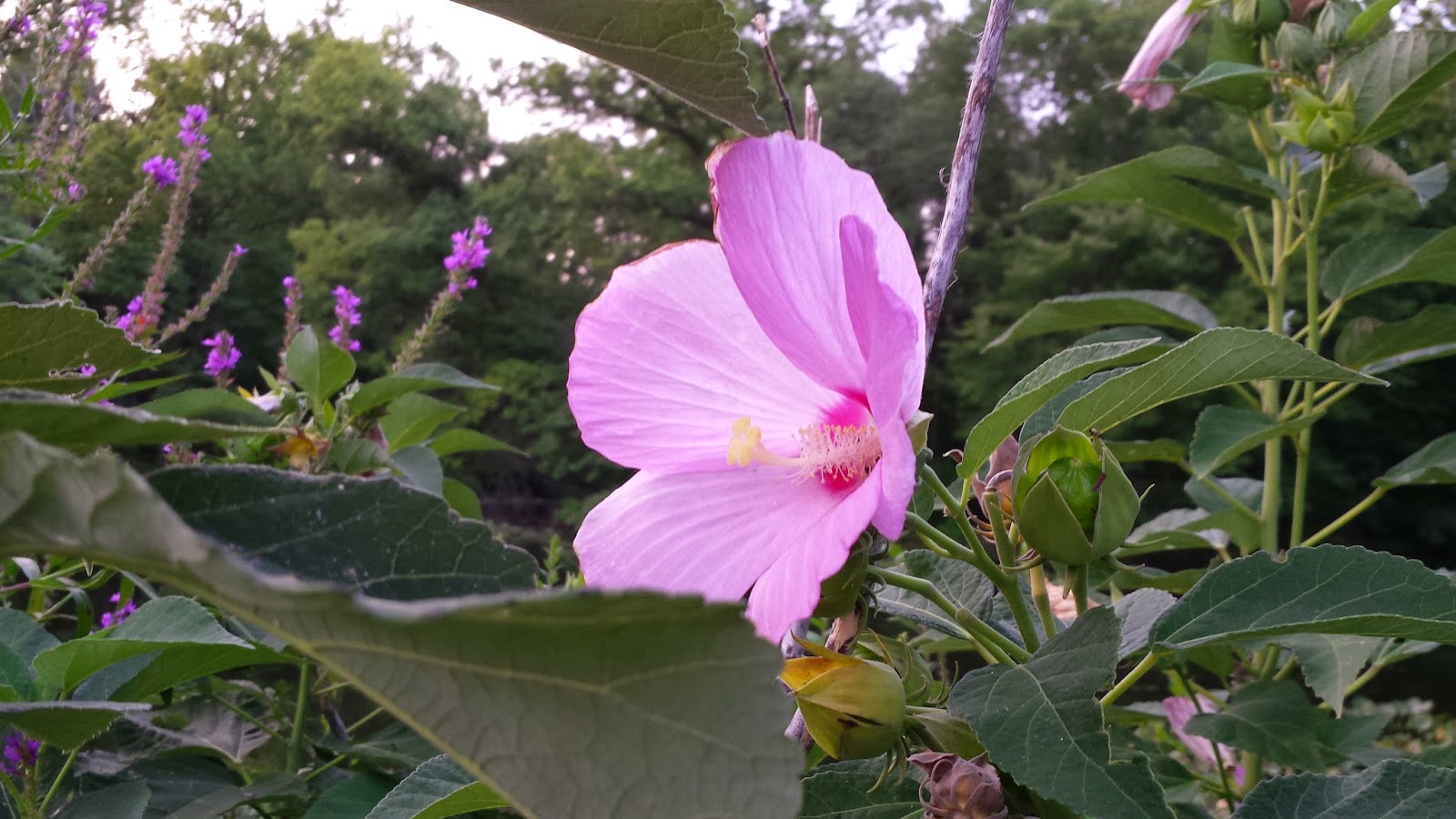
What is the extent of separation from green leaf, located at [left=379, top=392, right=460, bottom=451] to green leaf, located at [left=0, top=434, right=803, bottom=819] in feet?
2.90

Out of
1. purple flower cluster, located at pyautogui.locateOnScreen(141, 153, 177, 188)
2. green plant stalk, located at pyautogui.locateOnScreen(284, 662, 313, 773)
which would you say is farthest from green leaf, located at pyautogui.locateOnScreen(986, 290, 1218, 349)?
purple flower cluster, located at pyautogui.locateOnScreen(141, 153, 177, 188)

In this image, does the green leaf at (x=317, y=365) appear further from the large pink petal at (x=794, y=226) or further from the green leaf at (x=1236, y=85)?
the green leaf at (x=1236, y=85)

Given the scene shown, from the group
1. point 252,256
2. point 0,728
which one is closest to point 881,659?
point 0,728

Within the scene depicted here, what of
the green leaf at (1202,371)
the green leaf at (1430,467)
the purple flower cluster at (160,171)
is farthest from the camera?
the purple flower cluster at (160,171)

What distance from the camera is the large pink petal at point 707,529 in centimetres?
35

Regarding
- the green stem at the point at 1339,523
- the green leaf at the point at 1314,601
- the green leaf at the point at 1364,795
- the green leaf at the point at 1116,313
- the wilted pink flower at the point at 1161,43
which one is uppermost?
the wilted pink flower at the point at 1161,43

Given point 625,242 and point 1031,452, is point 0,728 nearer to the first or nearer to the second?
point 1031,452

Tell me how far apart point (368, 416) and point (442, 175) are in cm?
1204

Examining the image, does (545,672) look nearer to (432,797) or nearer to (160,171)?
(432,797)

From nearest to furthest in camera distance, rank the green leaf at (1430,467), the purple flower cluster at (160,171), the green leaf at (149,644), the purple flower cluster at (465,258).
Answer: the green leaf at (149,644) < the green leaf at (1430,467) < the purple flower cluster at (160,171) < the purple flower cluster at (465,258)

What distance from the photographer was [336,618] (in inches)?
5.9

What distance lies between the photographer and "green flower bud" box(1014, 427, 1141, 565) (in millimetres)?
386

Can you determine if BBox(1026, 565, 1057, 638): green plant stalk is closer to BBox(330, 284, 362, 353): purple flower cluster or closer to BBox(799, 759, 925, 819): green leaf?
BBox(799, 759, 925, 819): green leaf

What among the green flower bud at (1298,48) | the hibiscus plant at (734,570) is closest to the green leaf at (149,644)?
the hibiscus plant at (734,570)
